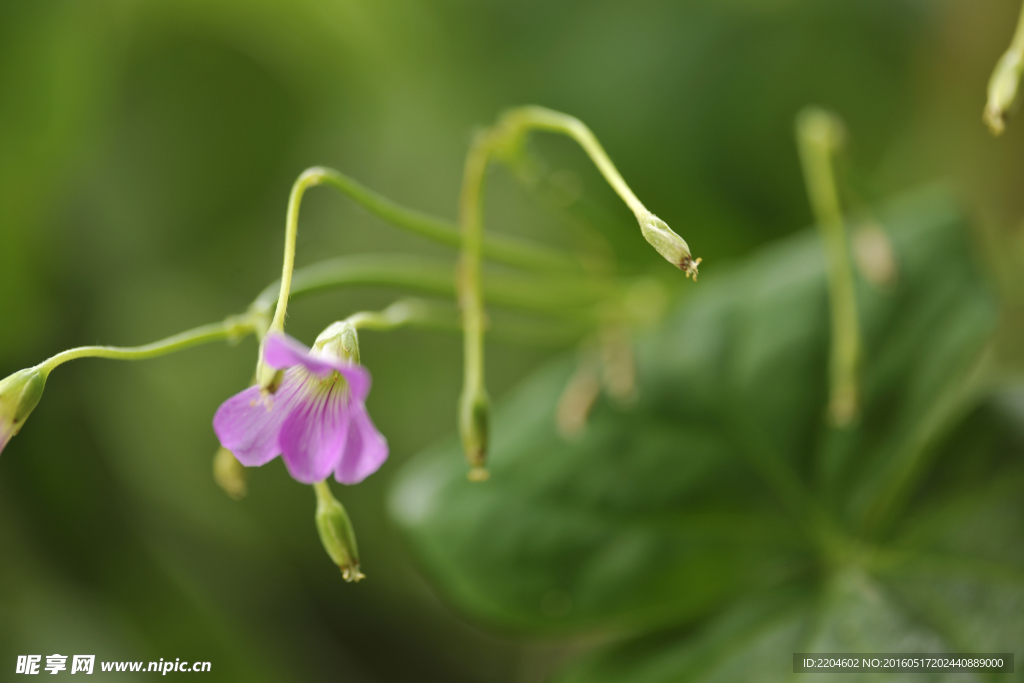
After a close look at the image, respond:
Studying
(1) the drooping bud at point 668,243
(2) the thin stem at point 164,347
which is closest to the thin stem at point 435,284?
(2) the thin stem at point 164,347

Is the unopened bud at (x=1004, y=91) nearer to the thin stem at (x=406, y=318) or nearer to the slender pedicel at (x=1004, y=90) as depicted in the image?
the slender pedicel at (x=1004, y=90)

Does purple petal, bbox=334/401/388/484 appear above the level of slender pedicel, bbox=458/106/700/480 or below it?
below

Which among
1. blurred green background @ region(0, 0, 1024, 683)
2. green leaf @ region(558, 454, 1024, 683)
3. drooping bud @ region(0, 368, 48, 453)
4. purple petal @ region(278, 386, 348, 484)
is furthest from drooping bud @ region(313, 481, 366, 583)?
blurred green background @ region(0, 0, 1024, 683)

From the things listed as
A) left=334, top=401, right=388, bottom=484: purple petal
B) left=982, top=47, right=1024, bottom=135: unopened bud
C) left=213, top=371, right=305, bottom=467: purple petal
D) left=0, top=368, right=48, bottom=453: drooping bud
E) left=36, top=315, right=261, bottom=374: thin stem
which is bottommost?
left=334, top=401, right=388, bottom=484: purple petal

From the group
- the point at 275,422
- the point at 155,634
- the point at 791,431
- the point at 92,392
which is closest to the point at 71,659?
the point at 155,634

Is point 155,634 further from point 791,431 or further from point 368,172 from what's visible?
point 791,431

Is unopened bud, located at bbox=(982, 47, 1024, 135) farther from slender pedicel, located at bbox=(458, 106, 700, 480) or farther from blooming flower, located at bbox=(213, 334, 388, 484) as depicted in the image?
blooming flower, located at bbox=(213, 334, 388, 484)

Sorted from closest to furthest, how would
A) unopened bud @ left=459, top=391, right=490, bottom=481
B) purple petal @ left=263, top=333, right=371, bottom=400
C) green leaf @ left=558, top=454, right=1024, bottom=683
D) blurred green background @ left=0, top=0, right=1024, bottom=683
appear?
purple petal @ left=263, top=333, right=371, bottom=400, unopened bud @ left=459, top=391, right=490, bottom=481, green leaf @ left=558, top=454, right=1024, bottom=683, blurred green background @ left=0, top=0, right=1024, bottom=683
